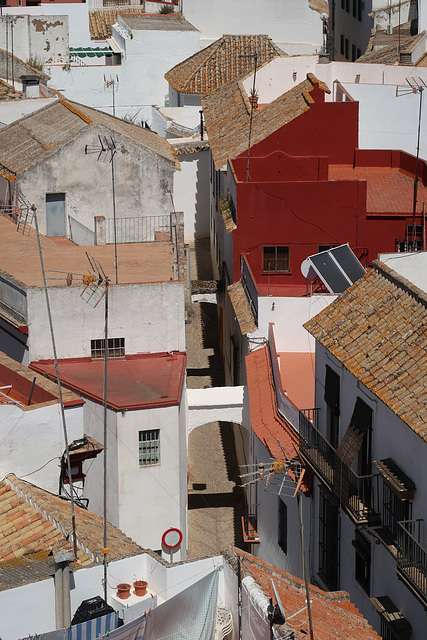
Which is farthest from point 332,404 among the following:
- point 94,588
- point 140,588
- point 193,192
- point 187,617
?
point 193,192

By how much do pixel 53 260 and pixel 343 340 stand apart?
45.6 feet

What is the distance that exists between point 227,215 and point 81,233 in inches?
203

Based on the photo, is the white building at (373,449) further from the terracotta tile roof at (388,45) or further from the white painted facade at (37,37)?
the white painted facade at (37,37)

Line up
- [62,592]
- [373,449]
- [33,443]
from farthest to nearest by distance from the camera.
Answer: [33,443], [373,449], [62,592]

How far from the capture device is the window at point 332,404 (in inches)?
A: 932

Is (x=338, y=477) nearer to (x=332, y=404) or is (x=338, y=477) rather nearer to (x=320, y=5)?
(x=332, y=404)

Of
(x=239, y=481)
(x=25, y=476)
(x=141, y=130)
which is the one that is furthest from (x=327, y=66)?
(x=25, y=476)

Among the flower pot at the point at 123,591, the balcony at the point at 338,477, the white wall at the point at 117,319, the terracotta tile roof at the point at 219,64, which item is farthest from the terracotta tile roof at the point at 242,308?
the terracotta tile roof at the point at 219,64

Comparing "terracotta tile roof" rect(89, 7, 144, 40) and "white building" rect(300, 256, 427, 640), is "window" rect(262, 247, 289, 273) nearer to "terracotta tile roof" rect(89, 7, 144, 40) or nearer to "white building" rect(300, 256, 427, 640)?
"white building" rect(300, 256, 427, 640)

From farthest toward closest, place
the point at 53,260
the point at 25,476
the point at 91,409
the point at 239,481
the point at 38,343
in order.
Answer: the point at 53,260, the point at 239,481, the point at 38,343, the point at 91,409, the point at 25,476

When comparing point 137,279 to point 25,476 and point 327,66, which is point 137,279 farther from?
point 327,66

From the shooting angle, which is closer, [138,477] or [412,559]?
[412,559]

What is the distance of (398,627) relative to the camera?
800 inches

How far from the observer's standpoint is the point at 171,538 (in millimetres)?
27297
